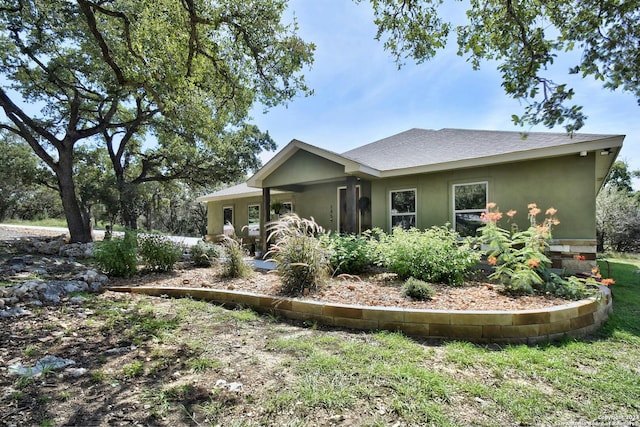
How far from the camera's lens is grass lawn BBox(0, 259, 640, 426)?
6.70 feet

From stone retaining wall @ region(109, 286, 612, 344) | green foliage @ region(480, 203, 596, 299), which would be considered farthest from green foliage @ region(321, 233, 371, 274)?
green foliage @ region(480, 203, 596, 299)

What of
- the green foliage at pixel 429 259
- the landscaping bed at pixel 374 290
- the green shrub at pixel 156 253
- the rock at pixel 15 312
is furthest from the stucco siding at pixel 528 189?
the rock at pixel 15 312

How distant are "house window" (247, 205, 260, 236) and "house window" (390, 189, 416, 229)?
7198 millimetres

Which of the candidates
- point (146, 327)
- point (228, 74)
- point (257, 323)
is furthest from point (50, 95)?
point (257, 323)

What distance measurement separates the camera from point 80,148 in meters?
16.9

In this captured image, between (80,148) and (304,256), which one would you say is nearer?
(304,256)

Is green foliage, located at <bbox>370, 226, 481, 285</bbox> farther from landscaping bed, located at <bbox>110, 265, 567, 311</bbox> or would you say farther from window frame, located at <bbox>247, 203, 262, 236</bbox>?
window frame, located at <bbox>247, 203, 262, 236</bbox>

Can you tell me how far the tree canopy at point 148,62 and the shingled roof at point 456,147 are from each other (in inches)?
159

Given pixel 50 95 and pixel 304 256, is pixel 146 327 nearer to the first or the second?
pixel 304 256

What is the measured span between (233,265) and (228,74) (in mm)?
4398

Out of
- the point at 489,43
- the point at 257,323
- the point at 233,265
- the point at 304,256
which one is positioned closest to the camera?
the point at 257,323

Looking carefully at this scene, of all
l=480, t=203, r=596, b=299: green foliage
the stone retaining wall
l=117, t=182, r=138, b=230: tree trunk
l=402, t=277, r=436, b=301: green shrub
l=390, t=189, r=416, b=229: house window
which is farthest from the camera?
l=117, t=182, r=138, b=230: tree trunk

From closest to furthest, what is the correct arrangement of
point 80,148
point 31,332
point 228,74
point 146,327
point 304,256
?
point 31,332 → point 146,327 → point 304,256 → point 228,74 → point 80,148

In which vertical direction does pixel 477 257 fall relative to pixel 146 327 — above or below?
above
